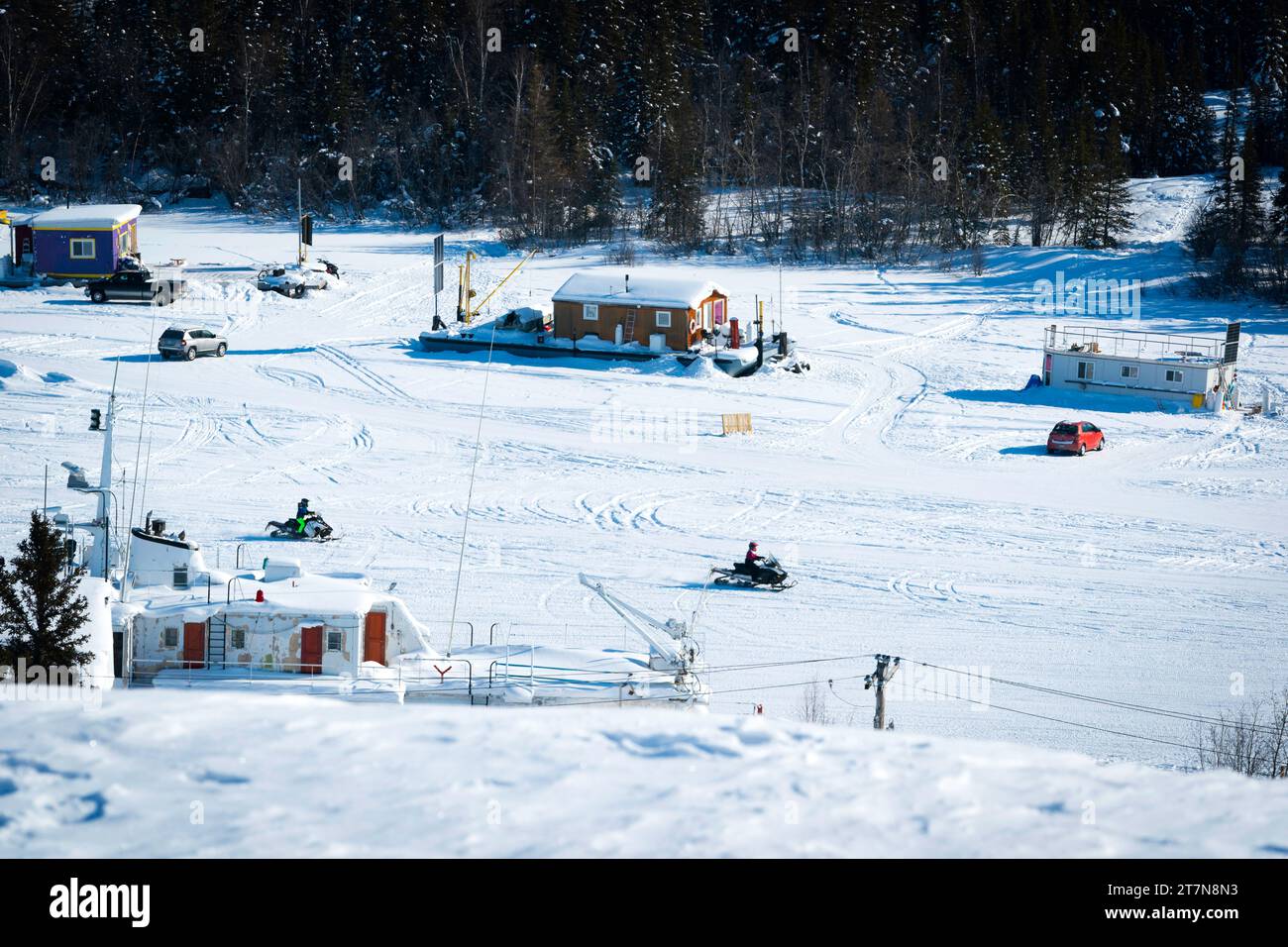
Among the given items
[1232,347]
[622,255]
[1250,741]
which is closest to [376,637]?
[1250,741]

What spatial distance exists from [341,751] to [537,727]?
1066 millimetres

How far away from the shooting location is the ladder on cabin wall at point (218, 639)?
12.9m

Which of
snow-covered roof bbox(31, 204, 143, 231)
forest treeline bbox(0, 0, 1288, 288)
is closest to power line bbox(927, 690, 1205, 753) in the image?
snow-covered roof bbox(31, 204, 143, 231)

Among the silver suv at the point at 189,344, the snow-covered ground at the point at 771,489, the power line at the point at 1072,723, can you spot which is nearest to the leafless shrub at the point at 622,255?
the snow-covered ground at the point at 771,489

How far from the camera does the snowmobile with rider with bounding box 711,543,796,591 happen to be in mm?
19359

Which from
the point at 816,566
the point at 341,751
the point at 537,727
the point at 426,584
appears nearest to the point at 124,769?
the point at 341,751

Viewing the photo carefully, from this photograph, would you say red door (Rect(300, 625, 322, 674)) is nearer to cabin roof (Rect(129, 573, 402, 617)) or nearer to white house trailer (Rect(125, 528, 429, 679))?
white house trailer (Rect(125, 528, 429, 679))

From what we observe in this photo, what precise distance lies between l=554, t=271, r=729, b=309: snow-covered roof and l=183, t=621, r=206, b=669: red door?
25221mm

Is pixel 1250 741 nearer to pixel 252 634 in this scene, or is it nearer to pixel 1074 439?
pixel 252 634

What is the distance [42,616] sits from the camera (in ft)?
37.4

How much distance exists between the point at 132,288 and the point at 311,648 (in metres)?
30.9

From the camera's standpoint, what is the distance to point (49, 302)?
131 feet
